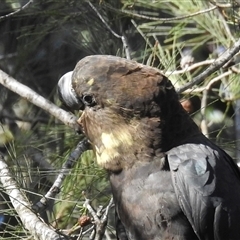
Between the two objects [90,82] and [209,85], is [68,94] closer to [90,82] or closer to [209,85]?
[90,82]

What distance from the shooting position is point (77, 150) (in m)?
2.75

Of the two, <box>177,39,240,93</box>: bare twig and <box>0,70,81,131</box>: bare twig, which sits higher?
<box>0,70,81,131</box>: bare twig

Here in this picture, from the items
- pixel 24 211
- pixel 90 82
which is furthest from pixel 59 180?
pixel 90 82

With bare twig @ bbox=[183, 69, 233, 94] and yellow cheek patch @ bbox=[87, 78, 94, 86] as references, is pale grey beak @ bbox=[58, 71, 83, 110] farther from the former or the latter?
bare twig @ bbox=[183, 69, 233, 94]

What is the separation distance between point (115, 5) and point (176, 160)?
1.15 metres

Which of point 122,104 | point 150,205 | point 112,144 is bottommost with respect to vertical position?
point 150,205

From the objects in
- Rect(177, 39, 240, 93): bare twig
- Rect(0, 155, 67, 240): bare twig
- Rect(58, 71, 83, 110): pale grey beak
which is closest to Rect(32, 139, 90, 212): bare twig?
Rect(0, 155, 67, 240): bare twig

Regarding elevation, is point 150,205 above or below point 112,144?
below

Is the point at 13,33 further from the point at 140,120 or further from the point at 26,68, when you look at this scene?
the point at 140,120

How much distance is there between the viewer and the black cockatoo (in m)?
2.50

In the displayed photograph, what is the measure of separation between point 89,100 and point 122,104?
0.13m

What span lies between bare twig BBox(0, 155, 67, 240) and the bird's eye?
352 millimetres

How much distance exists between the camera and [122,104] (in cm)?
260

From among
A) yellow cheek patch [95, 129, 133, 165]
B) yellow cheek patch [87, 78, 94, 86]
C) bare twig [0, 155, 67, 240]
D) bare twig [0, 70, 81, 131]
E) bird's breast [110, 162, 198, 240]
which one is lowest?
bird's breast [110, 162, 198, 240]
